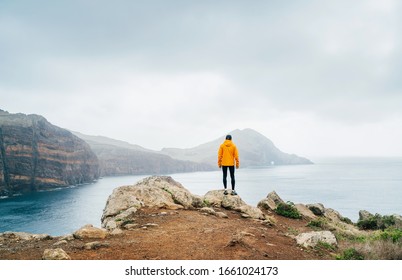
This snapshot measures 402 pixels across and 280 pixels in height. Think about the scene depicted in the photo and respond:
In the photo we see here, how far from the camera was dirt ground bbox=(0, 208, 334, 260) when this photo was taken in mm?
7801

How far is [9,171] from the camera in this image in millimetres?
154375

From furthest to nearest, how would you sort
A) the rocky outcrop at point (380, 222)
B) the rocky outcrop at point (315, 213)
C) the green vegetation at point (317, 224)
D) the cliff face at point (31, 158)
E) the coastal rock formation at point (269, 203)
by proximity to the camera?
the cliff face at point (31, 158), the rocky outcrop at point (380, 222), the coastal rock formation at point (269, 203), the rocky outcrop at point (315, 213), the green vegetation at point (317, 224)

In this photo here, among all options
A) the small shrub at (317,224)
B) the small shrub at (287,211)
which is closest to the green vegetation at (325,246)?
the small shrub at (317,224)

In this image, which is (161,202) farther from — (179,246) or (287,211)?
(287,211)

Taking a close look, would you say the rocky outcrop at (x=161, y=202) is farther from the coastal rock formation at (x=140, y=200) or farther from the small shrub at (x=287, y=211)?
the small shrub at (x=287, y=211)

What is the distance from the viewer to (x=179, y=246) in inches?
333

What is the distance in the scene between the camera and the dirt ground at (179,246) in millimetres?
7801

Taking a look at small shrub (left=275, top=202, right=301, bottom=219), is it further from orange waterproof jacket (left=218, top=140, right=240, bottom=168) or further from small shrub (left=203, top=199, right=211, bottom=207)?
orange waterproof jacket (left=218, top=140, right=240, bottom=168)

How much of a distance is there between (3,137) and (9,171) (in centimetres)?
2381

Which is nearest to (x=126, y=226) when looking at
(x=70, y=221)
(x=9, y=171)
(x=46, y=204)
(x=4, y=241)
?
(x=4, y=241)

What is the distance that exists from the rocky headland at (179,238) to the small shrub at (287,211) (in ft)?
7.07

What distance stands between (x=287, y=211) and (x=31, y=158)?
184062mm
